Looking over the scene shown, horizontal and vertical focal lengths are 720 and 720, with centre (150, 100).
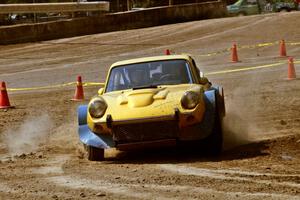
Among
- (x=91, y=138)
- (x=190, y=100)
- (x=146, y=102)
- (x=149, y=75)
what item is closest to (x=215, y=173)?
(x=190, y=100)

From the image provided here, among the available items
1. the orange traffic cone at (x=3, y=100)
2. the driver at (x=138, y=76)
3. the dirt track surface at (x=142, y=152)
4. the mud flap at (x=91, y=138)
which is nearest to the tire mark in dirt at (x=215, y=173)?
the dirt track surface at (x=142, y=152)

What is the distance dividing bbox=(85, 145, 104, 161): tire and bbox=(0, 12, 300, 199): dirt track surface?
7.4 inches

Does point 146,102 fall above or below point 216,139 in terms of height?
above

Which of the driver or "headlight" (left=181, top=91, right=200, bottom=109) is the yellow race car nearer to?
"headlight" (left=181, top=91, right=200, bottom=109)

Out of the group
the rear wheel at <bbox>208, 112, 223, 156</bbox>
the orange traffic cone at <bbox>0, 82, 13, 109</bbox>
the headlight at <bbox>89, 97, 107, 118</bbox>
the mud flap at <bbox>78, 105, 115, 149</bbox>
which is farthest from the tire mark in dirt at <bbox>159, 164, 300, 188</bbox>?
the orange traffic cone at <bbox>0, 82, 13, 109</bbox>

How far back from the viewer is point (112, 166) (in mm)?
8812

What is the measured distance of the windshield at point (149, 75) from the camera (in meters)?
10.3

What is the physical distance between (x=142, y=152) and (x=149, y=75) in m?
1.11

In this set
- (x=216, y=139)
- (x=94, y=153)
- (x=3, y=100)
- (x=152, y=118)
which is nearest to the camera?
(x=152, y=118)

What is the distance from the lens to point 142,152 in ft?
34.0

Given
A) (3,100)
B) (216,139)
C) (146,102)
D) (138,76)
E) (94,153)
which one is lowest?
(3,100)

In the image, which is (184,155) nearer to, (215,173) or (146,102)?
(146,102)

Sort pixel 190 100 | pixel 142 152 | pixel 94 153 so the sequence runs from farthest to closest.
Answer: pixel 142 152, pixel 94 153, pixel 190 100

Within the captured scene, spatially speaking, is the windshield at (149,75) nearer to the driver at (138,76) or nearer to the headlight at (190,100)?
the driver at (138,76)
